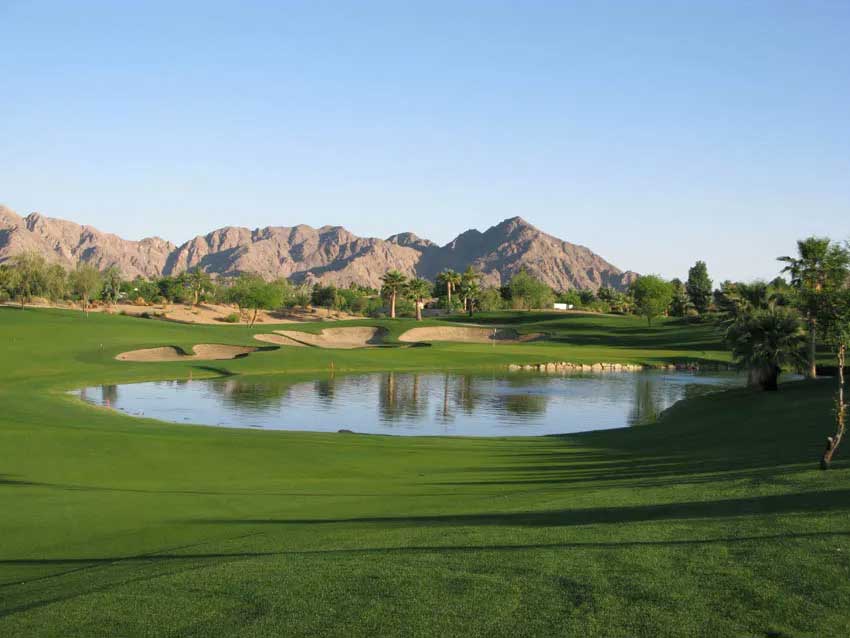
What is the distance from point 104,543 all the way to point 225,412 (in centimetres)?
3004

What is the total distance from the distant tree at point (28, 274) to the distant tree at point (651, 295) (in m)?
87.6

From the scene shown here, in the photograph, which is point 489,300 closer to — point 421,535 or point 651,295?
point 651,295

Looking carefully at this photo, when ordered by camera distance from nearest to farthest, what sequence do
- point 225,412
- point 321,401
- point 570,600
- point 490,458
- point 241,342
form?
1. point 570,600
2. point 490,458
3. point 225,412
4. point 321,401
5. point 241,342

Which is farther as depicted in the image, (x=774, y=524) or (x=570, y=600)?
(x=774, y=524)

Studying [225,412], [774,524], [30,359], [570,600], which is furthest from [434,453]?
[30,359]

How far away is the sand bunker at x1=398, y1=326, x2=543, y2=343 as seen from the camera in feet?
329

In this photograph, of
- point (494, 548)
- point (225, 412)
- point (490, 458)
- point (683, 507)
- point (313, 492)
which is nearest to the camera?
point (494, 548)

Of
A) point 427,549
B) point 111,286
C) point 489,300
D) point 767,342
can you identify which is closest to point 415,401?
point 767,342

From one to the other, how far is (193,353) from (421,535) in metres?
62.0

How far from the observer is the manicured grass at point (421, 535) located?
8.70 meters

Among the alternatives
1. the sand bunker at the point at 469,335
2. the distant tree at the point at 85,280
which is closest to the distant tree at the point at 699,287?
the sand bunker at the point at 469,335

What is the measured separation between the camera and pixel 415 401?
5044 centimetres

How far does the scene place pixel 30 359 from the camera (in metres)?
59.9

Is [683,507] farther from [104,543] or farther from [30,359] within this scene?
[30,359]
